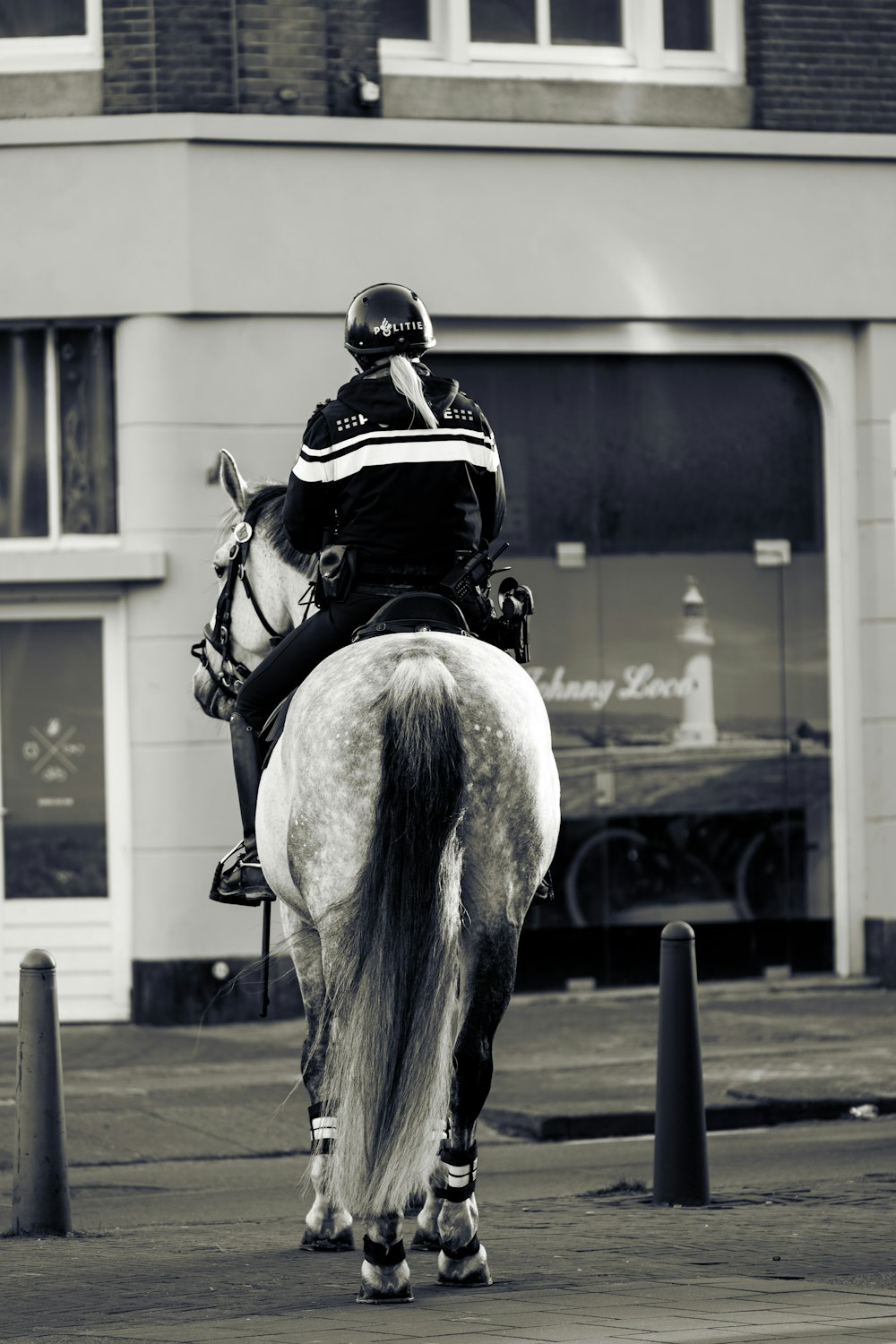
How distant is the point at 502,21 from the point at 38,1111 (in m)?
9.58

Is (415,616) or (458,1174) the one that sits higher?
(415,616)

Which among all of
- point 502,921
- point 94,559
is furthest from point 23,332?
point 502,921

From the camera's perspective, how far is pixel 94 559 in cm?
1380

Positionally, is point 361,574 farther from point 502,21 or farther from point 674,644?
point 502,21

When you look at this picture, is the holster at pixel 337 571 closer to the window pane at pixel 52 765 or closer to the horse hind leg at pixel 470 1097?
the horse hind leg at pixel 470 1097

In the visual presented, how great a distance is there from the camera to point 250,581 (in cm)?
795

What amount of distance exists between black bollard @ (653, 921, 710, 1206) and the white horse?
68.9 inches

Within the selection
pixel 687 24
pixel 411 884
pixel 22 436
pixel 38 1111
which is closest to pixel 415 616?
pixel 411 884

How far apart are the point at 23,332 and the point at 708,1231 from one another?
8865 mm

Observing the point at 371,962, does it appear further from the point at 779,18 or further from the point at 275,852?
the point at 779,18

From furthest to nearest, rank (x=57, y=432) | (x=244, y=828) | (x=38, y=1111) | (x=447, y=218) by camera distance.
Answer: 1. (x=447, y=218)
2. (x=57, y=432)
3. (x=244, y=828)
4. (x=38, y=1111)

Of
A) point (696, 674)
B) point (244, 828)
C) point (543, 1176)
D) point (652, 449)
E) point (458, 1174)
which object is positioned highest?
point (652, 449)

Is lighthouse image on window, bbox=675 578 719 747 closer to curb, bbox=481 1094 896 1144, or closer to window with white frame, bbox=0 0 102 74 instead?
curb, bbox=481 1094 896 1144

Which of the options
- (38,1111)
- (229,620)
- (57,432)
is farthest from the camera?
(57,432)
